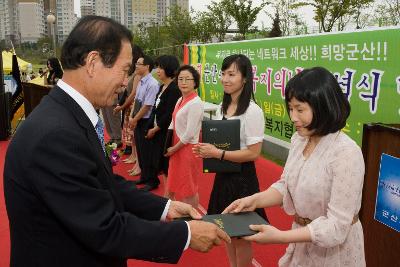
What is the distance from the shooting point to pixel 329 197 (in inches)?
62.7

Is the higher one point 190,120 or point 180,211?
point 190,120

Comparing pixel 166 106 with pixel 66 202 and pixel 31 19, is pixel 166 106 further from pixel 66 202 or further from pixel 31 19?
pixel 31 19

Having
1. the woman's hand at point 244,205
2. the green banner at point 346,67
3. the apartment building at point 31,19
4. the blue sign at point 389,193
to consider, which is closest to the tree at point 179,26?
the green banner at point 346,67

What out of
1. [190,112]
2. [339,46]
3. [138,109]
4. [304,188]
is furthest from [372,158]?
[138,109]

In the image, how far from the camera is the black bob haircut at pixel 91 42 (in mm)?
1316

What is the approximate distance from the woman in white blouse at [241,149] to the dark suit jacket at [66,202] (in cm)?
121

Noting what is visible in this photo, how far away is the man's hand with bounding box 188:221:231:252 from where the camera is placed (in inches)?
58.2

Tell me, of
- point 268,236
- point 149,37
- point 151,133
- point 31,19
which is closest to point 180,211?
point 268,236

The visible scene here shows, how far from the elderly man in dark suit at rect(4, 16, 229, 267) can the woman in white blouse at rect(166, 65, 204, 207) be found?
2005 mm

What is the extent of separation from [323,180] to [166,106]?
289 centimetres

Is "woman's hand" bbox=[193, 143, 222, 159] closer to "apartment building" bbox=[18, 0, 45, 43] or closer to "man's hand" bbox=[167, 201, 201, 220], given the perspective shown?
"man's hand" bbox=[167, 201, 201, 220]

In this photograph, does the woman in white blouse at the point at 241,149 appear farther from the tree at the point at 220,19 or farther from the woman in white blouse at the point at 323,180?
the tree at the point at 220,19

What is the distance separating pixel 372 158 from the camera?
2.35 m

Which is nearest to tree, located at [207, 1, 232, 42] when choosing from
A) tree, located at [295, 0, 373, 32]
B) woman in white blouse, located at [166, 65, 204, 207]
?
tree, located at [295, 0, 373, 32]
